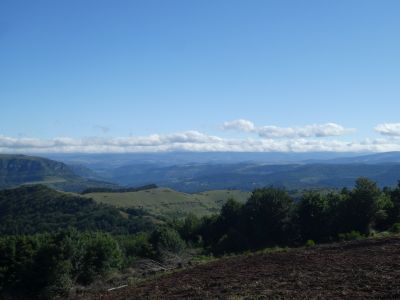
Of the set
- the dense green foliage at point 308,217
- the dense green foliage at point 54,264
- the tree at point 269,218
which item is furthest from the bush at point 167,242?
the tree at point 269,218

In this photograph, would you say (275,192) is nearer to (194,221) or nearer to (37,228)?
(194,221)

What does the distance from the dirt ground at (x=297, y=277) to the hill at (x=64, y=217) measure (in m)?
124

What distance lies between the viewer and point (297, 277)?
63.5ft

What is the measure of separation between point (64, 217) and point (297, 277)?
16126 centimetres

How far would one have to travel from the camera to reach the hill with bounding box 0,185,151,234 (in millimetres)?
153875

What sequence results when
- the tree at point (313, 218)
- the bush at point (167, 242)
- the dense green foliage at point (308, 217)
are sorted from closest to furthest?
1. the dense green foliage at point (308, 217)
2. the bush at point (167, 242)
3. the tree at point (313, 218)

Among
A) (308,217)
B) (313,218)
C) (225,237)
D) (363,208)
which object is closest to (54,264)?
(225,237)

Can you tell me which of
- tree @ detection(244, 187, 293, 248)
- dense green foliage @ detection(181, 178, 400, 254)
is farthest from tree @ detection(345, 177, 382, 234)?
tree @ detection(244, 187, 293, 248)

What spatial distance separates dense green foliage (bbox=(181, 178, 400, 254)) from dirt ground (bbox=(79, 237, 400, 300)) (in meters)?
16.1

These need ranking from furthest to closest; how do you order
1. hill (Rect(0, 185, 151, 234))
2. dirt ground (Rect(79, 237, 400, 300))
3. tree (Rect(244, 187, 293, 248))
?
1. hill (Rect(0, 185, 151, 234))
2. tree (Rect(244, 187, 293, 248))
3. dirt ground (Rect(79, 237, 400, 300))

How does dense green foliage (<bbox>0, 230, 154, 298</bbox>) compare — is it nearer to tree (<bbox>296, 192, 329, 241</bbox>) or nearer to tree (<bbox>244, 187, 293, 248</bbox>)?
tree (<bbox>244, 187, 293, 248</bbox>)

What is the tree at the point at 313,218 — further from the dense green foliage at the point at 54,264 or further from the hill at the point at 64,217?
the hill at the point at 64,217

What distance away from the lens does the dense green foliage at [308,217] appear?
44625mm

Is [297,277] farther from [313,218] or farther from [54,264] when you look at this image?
[313,218]
